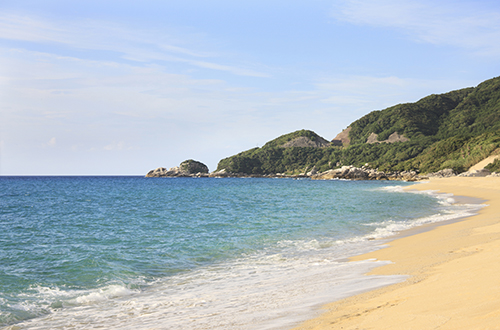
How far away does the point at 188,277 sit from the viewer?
458 inches

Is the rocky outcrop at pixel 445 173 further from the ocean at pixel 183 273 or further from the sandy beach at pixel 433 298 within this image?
the sandy beach at pixel 433 298

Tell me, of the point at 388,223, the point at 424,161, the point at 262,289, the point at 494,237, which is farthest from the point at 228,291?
the point at 424,161

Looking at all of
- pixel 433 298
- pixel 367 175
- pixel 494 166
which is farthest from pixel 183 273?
pixel 367 175

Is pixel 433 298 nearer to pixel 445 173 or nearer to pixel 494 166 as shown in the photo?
pixel 494 166

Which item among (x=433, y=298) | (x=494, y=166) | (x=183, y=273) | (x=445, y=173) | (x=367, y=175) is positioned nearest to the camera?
(x=433, y=298)

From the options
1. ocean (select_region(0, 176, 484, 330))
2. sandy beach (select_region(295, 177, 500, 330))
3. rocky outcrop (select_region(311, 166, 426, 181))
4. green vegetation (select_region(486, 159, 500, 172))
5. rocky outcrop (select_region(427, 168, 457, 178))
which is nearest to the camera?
sandy beach (select_region(295, 177, 500, 330))

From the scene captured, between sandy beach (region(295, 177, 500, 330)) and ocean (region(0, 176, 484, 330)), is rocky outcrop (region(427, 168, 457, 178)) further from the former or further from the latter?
sandy beach (region(295, 177, 500, 330))

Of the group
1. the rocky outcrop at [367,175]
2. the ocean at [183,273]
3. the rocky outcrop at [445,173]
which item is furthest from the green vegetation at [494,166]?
the ocean at [183,273]

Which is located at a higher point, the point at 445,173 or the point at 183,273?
the point at 183,273

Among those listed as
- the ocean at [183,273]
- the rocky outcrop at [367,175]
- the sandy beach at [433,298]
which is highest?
the sandy beach at [433,298]

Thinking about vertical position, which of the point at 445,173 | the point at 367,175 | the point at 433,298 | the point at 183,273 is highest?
the point at 433,298

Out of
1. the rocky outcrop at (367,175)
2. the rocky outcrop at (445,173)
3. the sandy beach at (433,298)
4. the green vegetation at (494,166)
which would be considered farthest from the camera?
the rocky outcrop at (367,175)

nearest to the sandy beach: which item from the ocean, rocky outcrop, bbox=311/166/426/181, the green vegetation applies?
the ocean

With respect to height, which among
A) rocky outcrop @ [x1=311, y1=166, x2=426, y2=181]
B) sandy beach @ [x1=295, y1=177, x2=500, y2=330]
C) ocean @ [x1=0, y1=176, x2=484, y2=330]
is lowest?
rocky outcrop @ [x1=311, y1=166, x2=426, y2=181]
